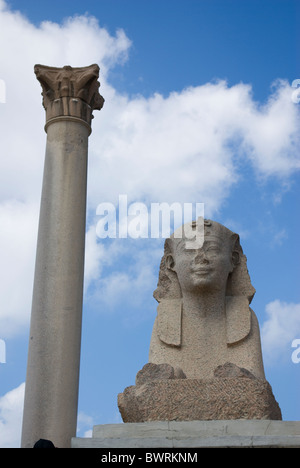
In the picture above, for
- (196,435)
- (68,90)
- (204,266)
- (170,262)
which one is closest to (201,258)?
(204,266)

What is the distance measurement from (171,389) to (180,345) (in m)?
1.71

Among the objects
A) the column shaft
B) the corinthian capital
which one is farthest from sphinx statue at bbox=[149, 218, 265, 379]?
the corinthian capital

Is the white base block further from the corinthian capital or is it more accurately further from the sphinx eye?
the corinthian capital

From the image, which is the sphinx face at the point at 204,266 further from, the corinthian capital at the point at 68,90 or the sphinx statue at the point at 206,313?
the corinthian capital at the point at 68,90

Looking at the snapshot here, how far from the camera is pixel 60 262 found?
1084 centimetres

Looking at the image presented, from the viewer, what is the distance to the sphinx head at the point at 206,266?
34.8ft

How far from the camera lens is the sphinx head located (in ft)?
34.8

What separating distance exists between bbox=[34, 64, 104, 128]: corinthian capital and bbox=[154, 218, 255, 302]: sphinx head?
2670 millimetres

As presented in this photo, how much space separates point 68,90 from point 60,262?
3015 millimetres

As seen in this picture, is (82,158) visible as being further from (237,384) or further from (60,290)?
(237,384)

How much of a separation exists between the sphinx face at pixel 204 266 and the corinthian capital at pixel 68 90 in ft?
9.57

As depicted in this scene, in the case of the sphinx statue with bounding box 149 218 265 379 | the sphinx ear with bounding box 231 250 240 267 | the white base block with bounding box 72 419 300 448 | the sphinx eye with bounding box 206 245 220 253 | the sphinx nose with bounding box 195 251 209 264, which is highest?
the sphinx ear with bounding box 231 250 240 267

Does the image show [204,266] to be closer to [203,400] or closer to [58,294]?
[58,294]
